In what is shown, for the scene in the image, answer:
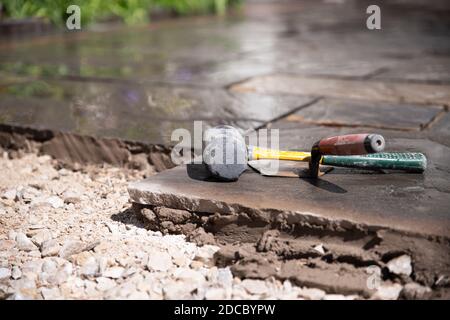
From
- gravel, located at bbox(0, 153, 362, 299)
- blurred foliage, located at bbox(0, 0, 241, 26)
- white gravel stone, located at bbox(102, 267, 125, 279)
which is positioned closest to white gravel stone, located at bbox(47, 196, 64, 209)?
gravel, located at bbox(0, 153, 362, 299)

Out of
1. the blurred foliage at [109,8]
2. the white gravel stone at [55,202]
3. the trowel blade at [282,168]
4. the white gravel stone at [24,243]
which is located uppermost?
the blurred foliage at [109,8]

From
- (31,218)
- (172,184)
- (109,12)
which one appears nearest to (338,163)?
(172,184)

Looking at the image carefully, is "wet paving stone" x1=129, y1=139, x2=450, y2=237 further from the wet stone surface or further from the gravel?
the gravel

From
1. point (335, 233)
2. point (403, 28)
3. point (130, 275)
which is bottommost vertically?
point (130, 275)

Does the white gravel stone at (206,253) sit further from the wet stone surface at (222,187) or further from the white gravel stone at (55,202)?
the white gravel stone at (55,202)

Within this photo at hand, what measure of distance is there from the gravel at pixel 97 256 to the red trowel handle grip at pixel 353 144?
1.24 feet

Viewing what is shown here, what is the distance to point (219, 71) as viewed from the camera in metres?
3.96

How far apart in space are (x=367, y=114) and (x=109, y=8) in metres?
4.83

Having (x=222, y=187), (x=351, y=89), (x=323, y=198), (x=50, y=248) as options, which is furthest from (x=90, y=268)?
(x=351, y=89)

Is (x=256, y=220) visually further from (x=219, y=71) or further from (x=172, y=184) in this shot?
(x=219, y=71)

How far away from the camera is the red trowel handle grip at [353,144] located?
1562 mm

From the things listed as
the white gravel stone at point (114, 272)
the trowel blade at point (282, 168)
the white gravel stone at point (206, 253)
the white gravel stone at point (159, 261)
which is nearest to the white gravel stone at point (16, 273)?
the white gravel stone at point (114, 272)

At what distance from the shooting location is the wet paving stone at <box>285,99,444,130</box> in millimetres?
2568

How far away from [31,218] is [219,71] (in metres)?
2.21
